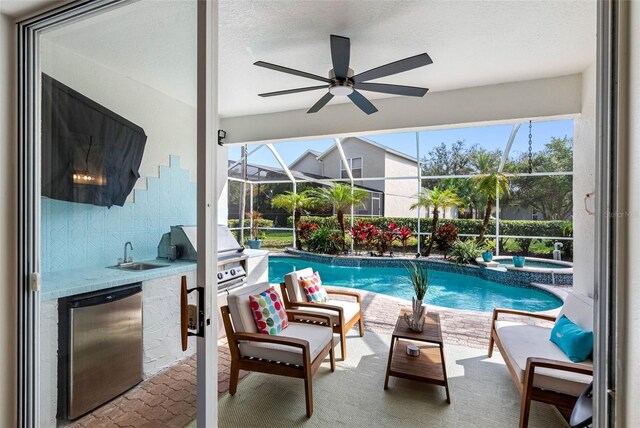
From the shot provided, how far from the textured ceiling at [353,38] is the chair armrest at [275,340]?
1.81 m

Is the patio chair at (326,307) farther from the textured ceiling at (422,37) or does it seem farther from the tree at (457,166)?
the tree at (457,166)

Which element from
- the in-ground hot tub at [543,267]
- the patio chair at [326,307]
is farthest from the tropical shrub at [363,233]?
the patio chair at [326,307]

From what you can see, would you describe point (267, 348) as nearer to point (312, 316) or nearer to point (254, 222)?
point (312, 316)

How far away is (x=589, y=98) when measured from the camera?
3.13 metres

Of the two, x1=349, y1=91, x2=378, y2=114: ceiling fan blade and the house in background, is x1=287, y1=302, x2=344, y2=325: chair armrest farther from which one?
the house in background

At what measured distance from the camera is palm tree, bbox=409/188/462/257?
28.3 feet

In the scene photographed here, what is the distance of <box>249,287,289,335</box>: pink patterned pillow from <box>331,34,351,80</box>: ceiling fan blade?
2133 mm

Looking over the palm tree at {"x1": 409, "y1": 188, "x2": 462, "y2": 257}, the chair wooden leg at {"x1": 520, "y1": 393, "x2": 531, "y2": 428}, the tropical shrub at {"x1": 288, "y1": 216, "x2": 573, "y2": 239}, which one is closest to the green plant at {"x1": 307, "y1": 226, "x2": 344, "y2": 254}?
the tropical shrub at {"x1": 288, "y1": 216, "x2": 573, "y2": 239}

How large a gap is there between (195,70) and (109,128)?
2.27 feet

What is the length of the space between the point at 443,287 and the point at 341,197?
3795 millimetres

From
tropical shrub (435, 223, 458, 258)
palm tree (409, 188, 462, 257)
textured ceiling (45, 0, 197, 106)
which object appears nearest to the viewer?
textured ceiling (45, 0, 197, 106)

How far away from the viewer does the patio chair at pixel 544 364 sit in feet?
6.61

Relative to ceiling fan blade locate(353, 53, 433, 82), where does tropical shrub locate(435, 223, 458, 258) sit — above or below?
below

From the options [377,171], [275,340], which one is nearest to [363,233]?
[377,171]
